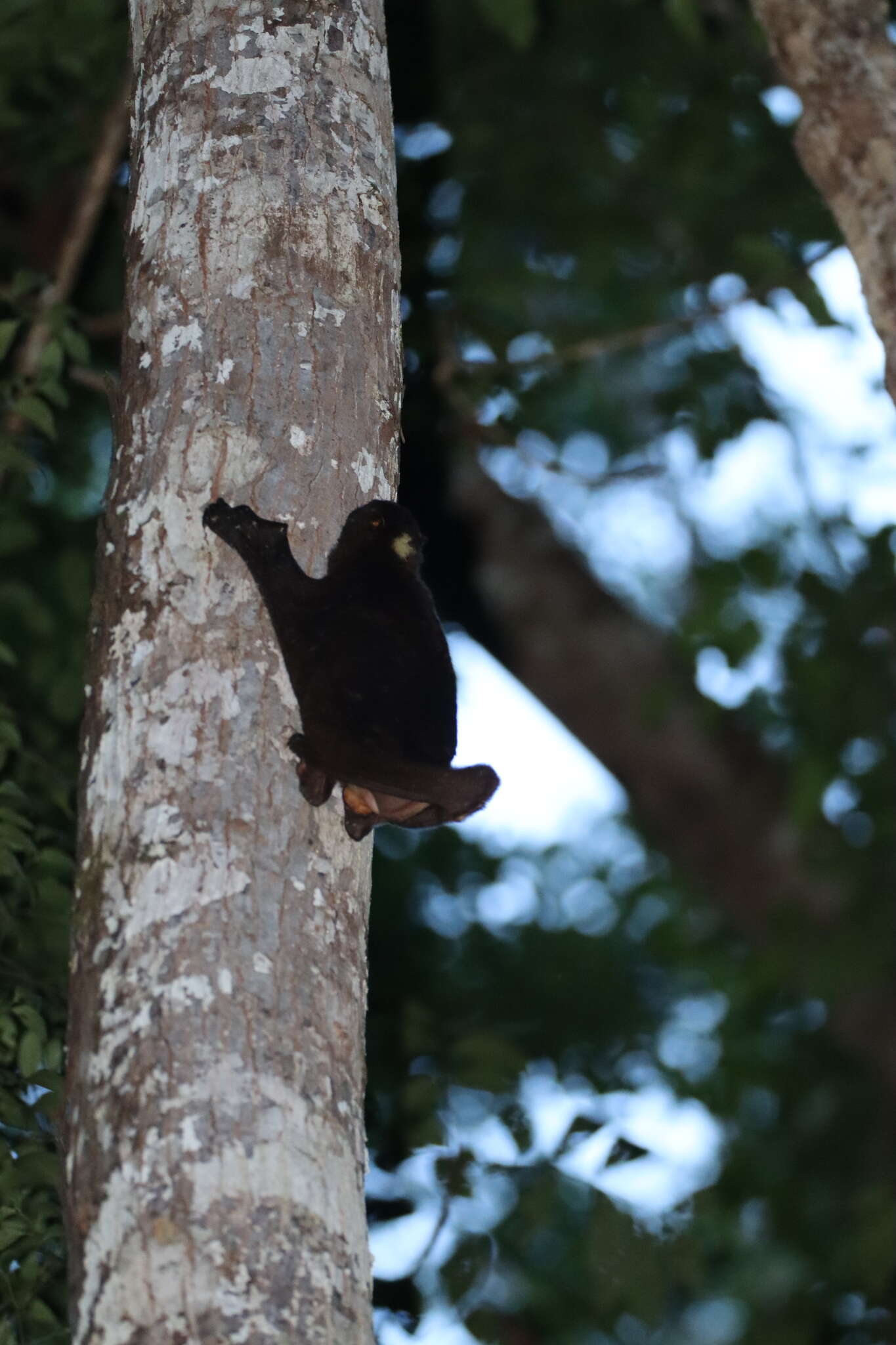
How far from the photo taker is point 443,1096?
3.96 metres

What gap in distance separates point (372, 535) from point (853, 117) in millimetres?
1750

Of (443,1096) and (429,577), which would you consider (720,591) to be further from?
(443,1096)

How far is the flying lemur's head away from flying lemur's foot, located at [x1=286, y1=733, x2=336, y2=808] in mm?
288

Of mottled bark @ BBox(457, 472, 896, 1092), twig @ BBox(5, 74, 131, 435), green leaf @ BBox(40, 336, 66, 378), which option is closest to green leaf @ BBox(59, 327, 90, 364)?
green leaf @ BBox(40, 336, 66, 378)

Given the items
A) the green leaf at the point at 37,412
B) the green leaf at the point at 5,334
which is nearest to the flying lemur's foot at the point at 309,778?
the green leaf at the point at 37,412

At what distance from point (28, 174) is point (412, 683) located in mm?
5286

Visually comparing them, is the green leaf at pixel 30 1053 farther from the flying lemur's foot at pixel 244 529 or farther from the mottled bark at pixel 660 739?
the mottled bark at pixel 660 739

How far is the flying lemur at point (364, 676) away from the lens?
1922mm

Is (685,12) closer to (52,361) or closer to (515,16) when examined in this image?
(515,16)

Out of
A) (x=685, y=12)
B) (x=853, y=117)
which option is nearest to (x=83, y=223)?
(x=685, y=12)

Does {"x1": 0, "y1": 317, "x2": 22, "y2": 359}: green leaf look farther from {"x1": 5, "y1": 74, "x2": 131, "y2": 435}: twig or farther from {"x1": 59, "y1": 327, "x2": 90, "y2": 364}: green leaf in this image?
{"x1": 5, "y1": 74, "x2": 131, "y2": 435}: twig

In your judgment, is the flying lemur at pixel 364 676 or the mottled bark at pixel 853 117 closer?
the flying lemur at pixel 364 676

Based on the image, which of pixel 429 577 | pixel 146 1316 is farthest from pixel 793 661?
pixel 146 1316

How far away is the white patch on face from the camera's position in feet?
6.89
